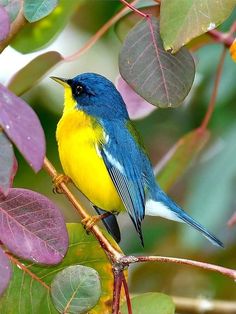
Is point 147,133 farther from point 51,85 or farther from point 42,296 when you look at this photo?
point 42,296

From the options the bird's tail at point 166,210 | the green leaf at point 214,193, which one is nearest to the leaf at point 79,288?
the bird's tail at point 166,210

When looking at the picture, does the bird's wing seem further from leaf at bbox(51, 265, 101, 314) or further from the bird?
leaf at bbox(51, 265, 101, 314)

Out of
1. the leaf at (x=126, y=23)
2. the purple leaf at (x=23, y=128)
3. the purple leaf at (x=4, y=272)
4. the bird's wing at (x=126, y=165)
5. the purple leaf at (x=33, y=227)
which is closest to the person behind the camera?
the purple leaf at (x=23, y=128)

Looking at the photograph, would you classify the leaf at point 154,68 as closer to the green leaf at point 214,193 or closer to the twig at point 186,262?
the twig at point 186,262

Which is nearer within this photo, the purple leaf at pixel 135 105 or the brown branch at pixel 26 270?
the brown branch at pixel 26 270

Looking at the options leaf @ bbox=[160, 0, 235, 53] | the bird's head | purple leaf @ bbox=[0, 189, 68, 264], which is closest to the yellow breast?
the bird's head

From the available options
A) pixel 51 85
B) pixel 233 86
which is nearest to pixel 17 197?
pixel 233 86

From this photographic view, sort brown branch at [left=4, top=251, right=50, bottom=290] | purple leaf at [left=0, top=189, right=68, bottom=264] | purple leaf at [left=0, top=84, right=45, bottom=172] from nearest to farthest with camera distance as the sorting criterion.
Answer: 1. purple leaf at [left=0, top=84, right=45, bottom=172]
2. purple leaf at [left=0, top=189, right=68, bottom=264]
3. brown branch at [left=4, top=251, right=50, bottom=290]
